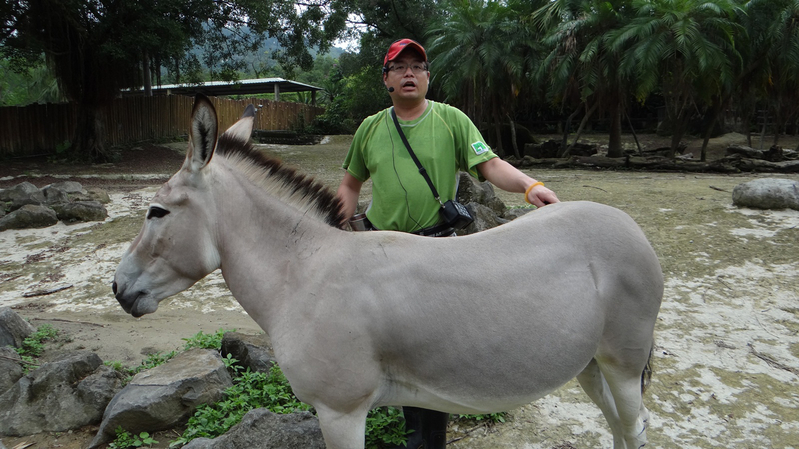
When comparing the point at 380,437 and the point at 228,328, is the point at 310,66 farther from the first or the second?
the point at 380,437

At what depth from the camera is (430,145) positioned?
8.46 feet

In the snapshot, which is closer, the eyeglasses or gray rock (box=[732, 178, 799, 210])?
the eyeglasses

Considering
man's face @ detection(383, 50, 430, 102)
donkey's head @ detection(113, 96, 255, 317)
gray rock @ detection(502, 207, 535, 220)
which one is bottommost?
gray rock @ detection(502, 207, 535, 220)

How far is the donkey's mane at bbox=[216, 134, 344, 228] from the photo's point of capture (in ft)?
6.93

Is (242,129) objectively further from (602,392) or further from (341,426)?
(602,392)

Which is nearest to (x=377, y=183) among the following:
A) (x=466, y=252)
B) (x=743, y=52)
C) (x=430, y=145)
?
(x=430, y=145)

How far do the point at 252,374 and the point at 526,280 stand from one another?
2.43 meters

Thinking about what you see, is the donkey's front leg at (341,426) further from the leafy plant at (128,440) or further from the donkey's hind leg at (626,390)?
the leafy plant at (128,440)

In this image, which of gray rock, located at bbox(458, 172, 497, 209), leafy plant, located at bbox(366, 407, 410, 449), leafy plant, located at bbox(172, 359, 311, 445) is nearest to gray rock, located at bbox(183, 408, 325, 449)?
leafy plant, located at bbox(172, 359, 311, 445)

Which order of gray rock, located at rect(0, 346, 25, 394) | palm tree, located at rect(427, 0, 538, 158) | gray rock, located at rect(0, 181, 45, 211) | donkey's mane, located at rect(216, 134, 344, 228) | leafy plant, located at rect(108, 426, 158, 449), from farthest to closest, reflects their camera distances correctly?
1. palm tree, located at rect(427, 0, 538, 158)
2. gray rock, located at rect(0, 181, 45, 211)
3. gray rock, located at rect(0, 346, 25, 394)
4. leafy plant, located at rect(108, 426, 158, 449)
5. donkey's mane, located at rect(216, 134, 344, 228)

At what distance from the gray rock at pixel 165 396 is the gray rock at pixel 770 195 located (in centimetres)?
908

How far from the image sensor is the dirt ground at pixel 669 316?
3307 mm

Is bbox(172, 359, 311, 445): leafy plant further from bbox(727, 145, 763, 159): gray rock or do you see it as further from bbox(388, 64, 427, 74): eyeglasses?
bbox(727, 145, 763, 159): gray rock

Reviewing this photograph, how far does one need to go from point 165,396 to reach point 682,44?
1548 centimetres
